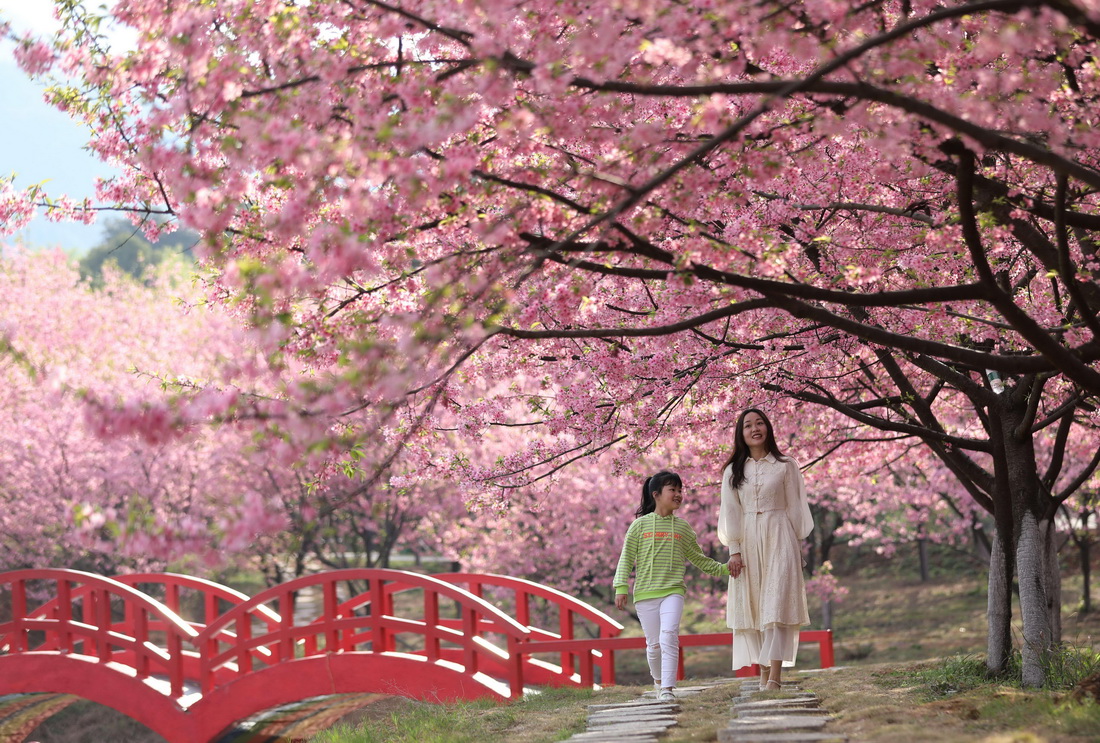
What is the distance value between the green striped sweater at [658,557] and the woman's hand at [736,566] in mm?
226

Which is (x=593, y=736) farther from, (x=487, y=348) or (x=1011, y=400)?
(x=1011, y=400)

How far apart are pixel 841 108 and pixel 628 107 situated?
1.13 m

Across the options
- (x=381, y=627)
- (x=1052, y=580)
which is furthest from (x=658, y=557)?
(x=381, y=627)

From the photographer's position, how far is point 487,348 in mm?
7312

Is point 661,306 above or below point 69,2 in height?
below

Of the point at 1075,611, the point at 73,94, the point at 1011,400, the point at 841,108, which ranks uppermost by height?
the point at 73,94

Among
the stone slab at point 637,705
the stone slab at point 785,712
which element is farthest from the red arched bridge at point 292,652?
the stone slab at point 785,712

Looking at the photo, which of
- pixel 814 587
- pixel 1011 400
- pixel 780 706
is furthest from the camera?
pixel 814 587

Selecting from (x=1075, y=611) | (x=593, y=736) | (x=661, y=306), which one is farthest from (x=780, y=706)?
(x=1075, y=611)

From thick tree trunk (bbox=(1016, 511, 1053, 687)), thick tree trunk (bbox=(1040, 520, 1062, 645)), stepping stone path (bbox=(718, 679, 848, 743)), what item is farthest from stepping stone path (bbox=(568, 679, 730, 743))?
thick tree trunk (bbox=(1040, 520, 1062, 645))

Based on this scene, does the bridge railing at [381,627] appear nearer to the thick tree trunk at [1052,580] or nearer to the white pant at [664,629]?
the white pant at [664,629]

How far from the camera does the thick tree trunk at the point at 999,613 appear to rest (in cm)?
717

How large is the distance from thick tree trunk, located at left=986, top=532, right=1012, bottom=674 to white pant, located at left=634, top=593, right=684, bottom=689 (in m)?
2.18

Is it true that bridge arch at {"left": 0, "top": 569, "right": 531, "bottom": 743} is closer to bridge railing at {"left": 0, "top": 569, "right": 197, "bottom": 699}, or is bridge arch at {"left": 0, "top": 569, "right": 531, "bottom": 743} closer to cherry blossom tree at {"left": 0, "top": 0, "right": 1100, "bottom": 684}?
bridge railing at {"left": 0, "top": 569, "right": 197, "bottom": 699}
